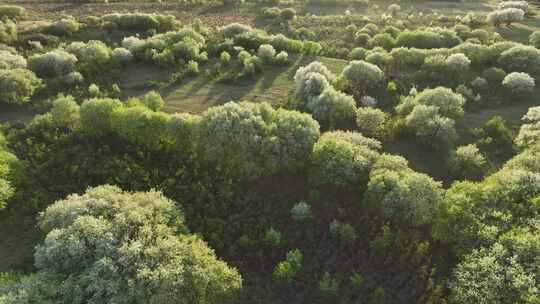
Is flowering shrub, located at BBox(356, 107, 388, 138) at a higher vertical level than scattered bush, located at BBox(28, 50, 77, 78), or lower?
lower

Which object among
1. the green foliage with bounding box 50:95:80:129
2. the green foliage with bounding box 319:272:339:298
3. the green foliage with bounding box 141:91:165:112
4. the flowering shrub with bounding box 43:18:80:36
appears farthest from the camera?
the flowering shrub with bounding box 43:18:80:36

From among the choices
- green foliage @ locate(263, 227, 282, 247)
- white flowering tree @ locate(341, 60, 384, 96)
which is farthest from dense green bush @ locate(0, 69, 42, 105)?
white flowering tree @ locate(341, 60, 384, 96)

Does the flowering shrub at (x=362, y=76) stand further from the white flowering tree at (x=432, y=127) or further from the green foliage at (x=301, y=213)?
the green foliage at (x=301, y=213)

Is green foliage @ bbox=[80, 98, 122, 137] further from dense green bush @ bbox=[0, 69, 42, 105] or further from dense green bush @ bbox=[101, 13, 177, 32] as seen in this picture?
dense green bush @ bbox=[101, 13, 177, 32]

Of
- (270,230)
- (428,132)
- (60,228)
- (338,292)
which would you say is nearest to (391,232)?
(338,292)

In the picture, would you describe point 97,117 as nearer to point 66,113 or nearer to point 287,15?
point 66,113

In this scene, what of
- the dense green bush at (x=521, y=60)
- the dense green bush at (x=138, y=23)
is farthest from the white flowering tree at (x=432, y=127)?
the dense green bush at (x=138, y=23)

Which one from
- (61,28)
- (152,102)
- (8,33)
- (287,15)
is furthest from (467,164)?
(8,33)

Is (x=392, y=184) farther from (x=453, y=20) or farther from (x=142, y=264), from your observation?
(x=453, y=20)

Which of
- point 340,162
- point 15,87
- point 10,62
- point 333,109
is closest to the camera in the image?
point 340,162

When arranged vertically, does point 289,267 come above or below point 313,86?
below

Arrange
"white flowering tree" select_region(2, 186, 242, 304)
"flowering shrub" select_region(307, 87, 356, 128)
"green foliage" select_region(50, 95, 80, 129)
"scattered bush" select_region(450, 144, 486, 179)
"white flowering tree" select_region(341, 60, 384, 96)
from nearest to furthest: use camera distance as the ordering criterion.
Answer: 1. "white flowering tree" select_region(2, 186, 242, 304)
2. "scattered bush" select_region(450, 144, 486, 179)
3. "green foliage" select_region(50, 95, 80, 129)
4. "flowering shrub" select_region(307, 87, 356, 128)
5. "white flowering tree" select_region(341, 60, 384, 96)
